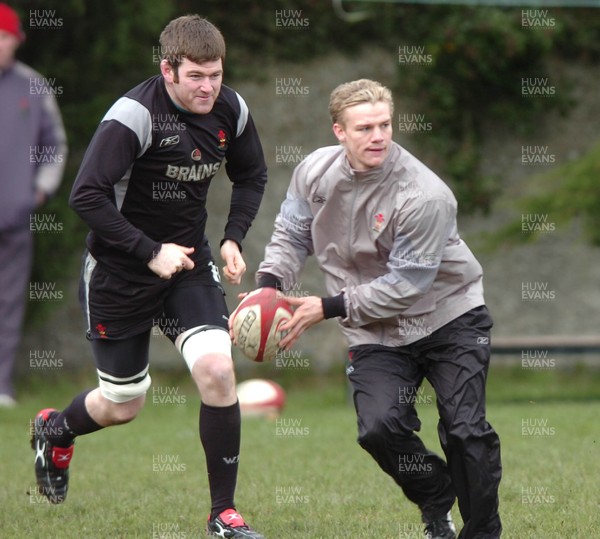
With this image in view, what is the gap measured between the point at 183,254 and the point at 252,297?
1.11ft

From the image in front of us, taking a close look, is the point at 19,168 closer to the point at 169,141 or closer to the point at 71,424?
the point at 71,424

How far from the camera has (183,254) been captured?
4.75 metres

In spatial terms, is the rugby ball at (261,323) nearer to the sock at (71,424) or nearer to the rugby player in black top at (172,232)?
the rugby player in black top at (172,232)

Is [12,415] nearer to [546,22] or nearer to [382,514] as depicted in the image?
[382,514]

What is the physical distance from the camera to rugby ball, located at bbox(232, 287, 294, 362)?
4637 mm

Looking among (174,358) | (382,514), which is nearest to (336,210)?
(382,514)

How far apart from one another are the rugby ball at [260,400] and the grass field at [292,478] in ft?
0.47

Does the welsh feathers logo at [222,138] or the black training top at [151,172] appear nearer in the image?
the black training top at [151,172]

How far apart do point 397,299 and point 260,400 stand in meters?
5.10

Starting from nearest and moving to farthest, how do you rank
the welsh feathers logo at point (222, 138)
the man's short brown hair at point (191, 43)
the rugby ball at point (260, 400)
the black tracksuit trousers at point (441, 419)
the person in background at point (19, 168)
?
the black tracksuit trousers at point (441, 419) < the man's short brown hair at point (191, 43) < the welsh feathers logo at point (222, 138) < the rugby ball at point (260, 400) < the person in background at point (19, 168)

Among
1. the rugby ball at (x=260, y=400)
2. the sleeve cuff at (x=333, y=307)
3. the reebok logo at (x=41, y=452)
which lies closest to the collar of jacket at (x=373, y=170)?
the sleeve cuff at (x=333, y=307)

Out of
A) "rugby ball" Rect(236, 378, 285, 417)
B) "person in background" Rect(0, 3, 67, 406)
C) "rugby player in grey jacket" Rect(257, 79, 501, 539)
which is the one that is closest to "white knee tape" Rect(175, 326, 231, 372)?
"rugby player in grey jacket" Rect(257, 79, 501, 539)

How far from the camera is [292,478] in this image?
634 centimetres

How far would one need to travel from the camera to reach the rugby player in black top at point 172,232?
190 inches
